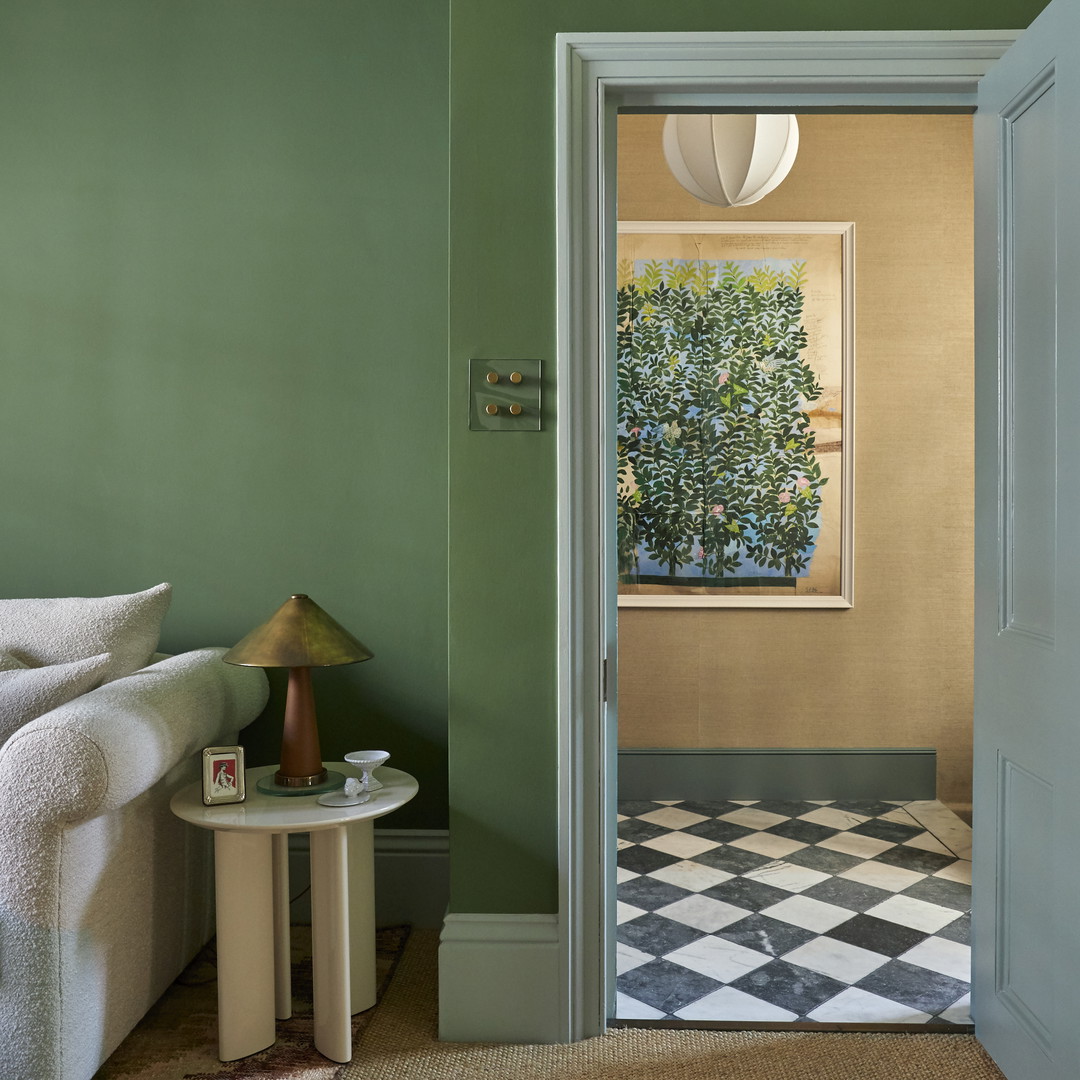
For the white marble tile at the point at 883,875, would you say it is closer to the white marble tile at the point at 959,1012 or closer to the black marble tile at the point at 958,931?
the black marble tile at the point at 958,931

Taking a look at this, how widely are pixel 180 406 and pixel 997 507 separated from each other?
2096 mm

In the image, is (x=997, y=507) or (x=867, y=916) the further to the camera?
(x=867, y=916)

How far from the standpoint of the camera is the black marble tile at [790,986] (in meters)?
2.29

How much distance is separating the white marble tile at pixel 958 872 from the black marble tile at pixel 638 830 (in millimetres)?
932

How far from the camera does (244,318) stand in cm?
271

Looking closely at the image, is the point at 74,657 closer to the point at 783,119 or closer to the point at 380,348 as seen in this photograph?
the point at 380,348

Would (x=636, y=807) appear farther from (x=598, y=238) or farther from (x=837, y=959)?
(x=598, y=238)

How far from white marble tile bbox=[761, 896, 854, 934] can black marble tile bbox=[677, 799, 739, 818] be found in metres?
0.84

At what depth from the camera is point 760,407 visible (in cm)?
382

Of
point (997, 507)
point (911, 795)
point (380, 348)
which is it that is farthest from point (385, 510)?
point (911, 795)

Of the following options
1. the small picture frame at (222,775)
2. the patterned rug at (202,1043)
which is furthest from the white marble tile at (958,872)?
the small picture frame at (222,775)

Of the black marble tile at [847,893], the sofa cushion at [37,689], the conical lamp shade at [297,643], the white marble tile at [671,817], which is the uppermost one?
the conical lamp shade at [297,643]

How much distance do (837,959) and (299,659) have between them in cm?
159

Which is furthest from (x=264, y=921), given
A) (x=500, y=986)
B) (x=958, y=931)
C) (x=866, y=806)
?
(x=866, y=806)
